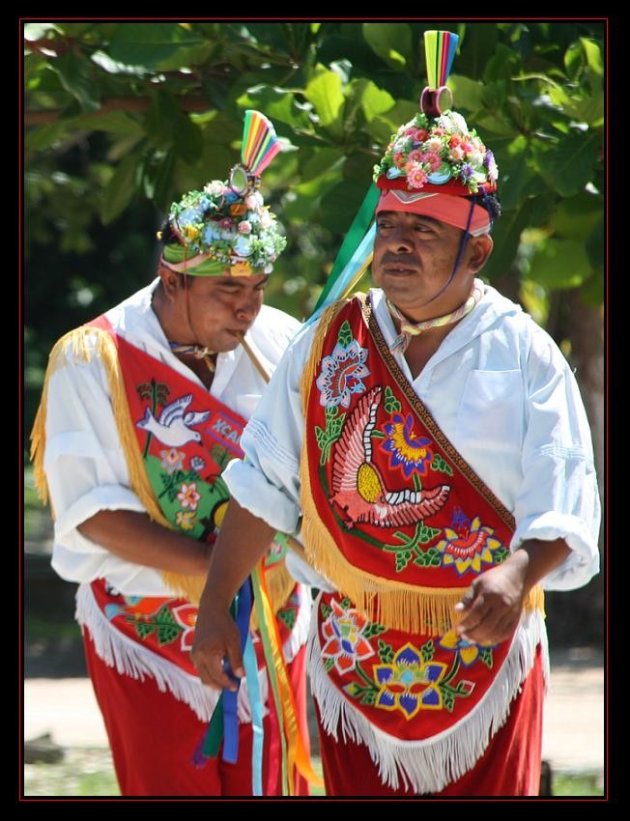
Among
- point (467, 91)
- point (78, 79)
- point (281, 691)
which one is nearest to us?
point (281, 691)

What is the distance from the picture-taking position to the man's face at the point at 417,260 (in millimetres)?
3764

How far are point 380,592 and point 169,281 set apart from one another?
1.48 metres

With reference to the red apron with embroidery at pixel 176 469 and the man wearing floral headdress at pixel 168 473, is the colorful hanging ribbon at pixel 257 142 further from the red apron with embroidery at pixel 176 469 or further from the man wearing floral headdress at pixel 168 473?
the red apron with embroidery at pixel 176 469

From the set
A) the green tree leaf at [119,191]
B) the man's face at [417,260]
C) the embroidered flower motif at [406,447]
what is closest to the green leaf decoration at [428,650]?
the embroidered flower motif at [406,447]

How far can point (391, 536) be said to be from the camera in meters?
3.80

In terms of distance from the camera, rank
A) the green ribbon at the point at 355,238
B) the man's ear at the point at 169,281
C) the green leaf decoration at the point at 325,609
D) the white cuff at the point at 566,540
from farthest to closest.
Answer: the man's ear at the point at 169,281, the green ribbon at the point at 355,238, the green leaf decoration at the point at 325,609, the white cuff at the point at 566,540

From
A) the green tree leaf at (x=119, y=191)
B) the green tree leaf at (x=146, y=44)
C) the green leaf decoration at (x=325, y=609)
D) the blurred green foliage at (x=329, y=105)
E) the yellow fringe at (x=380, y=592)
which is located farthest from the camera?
the green tree leaf at (x=119, y=191)

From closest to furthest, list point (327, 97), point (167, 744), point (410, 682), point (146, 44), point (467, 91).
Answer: point (410, 682)
point (167, 744)
point (467, 91)
point (327, 97)
point (146, 44)

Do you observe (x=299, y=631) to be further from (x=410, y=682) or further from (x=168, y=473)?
(x=410, y=682)

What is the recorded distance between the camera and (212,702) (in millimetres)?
4840

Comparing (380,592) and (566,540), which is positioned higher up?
(566,540)

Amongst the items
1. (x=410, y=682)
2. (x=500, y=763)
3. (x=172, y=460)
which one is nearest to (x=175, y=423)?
(x=172, y=460)

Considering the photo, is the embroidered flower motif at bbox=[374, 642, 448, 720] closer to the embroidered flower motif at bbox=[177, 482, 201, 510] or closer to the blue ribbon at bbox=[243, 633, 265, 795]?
the blue ribbon at bbox=[243, 633, 265, 795]

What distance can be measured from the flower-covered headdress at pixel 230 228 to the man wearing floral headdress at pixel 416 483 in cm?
79
